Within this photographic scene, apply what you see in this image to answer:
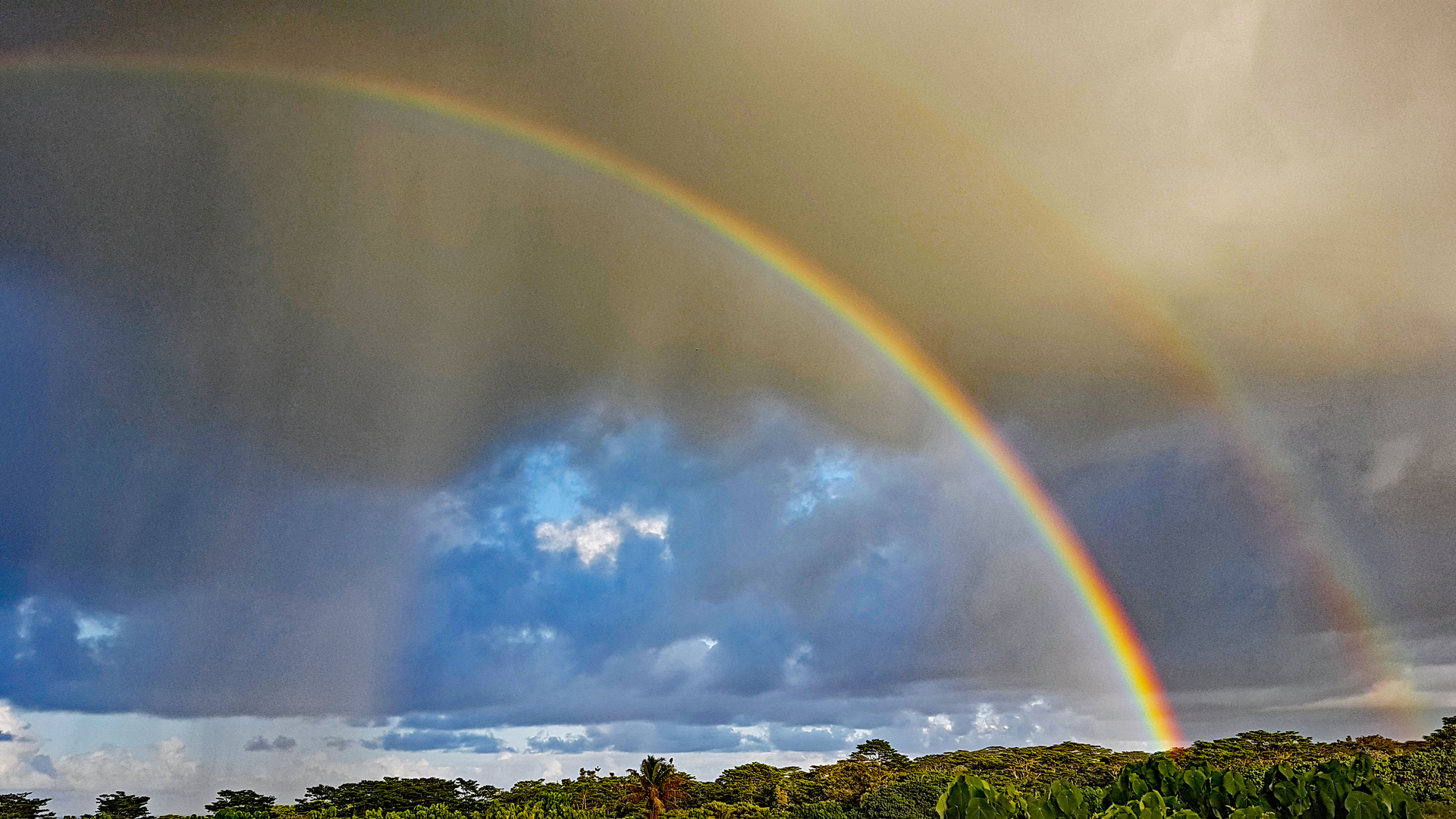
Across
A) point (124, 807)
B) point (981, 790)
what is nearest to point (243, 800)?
point (124, 807)

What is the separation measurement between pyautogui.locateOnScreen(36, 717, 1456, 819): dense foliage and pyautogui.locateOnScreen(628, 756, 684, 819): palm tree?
105 millimetres

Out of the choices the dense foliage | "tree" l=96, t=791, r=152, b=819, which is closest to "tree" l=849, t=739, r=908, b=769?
the dense foliage

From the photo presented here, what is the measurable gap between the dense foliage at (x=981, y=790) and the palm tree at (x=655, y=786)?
0.10m

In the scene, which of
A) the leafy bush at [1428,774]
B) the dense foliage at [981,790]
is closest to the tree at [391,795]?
the dense foliage at [981,790]

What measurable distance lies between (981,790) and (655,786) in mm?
63605

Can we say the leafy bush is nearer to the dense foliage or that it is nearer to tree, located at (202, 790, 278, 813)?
the dense foliage

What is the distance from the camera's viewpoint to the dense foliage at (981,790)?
1095 inches

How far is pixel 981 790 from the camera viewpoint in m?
27.2

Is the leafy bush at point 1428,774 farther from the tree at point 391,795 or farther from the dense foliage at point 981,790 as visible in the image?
the tree at point 391,795

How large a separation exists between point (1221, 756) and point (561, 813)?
7800 cm

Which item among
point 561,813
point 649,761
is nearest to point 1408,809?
point 561,813

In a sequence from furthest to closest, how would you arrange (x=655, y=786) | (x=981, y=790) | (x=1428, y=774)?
(x=655, y=786) → (x=1428, y=774) → (x=981, y=790)

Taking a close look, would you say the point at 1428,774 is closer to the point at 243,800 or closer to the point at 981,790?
the point at 981,790

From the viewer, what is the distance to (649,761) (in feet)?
285
